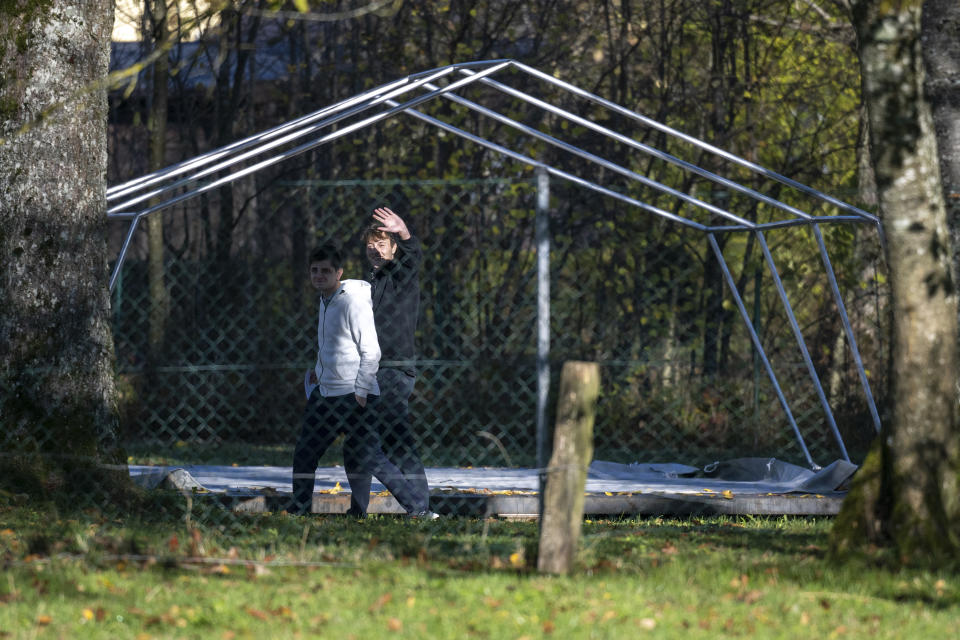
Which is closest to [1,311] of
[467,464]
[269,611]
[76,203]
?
[76,203]

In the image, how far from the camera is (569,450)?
469cm

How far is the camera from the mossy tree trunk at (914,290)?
5.07 meters

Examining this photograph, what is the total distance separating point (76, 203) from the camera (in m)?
6.50

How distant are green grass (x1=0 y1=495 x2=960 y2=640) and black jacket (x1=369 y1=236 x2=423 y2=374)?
1.25m

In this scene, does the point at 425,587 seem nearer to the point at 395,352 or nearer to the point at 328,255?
the point at 395,352

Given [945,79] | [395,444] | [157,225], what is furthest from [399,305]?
Answer: [157,225]

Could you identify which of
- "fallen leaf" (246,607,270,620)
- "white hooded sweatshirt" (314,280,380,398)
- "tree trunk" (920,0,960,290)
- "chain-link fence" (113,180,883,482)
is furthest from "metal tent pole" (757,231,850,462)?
"fallen leaf" (246,607,270,620)

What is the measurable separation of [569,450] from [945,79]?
141 inches

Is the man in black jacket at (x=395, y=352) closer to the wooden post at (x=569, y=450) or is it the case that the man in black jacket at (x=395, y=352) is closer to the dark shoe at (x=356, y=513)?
the dark shoe at (x=356, y=513)

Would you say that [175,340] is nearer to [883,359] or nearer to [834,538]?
[883,359]

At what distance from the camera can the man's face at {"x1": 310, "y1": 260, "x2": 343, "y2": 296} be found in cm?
690

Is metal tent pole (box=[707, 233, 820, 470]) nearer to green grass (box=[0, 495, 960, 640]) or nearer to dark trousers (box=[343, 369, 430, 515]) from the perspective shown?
green grass (box=[0, 495, 960, 640])

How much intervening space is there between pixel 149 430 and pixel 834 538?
819 cm

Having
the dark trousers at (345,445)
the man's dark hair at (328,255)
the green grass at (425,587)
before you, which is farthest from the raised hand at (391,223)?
the green grass at (425,587)
